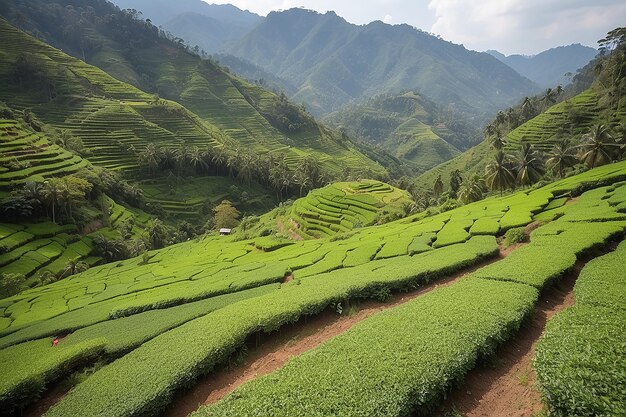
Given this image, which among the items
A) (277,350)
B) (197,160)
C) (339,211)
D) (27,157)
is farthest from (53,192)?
(277,350)

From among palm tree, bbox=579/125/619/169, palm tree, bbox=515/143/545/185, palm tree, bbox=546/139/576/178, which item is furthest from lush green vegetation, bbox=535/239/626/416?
palm tree, bbox=546/139/576/178

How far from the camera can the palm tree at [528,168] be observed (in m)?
48.4

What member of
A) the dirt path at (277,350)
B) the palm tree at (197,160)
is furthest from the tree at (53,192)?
the dirt path at (277,350)

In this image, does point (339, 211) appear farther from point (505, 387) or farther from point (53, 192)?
point (53, 192)

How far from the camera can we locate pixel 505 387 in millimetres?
10000

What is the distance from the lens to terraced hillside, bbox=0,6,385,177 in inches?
4178

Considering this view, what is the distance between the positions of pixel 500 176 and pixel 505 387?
4545 cm

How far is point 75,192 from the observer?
6494cm

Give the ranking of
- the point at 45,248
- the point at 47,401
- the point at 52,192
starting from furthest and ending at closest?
the point at 52,192
the point at 45,248
the point at 47,401

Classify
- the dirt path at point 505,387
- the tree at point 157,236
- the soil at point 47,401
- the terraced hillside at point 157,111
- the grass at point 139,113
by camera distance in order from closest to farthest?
1. the dirt path at point 505,387
2. the soil at point 47,401
3. the tree at point 157,236
4. the grass at point 139,113
5. the terraced hillside at point 157,111

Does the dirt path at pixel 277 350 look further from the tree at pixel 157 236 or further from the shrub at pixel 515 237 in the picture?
the tree at pixel 157 236

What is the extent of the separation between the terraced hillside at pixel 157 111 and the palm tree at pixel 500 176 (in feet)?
279

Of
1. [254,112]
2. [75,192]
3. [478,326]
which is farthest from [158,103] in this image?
[478,326]

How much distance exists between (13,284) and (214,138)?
301ft
